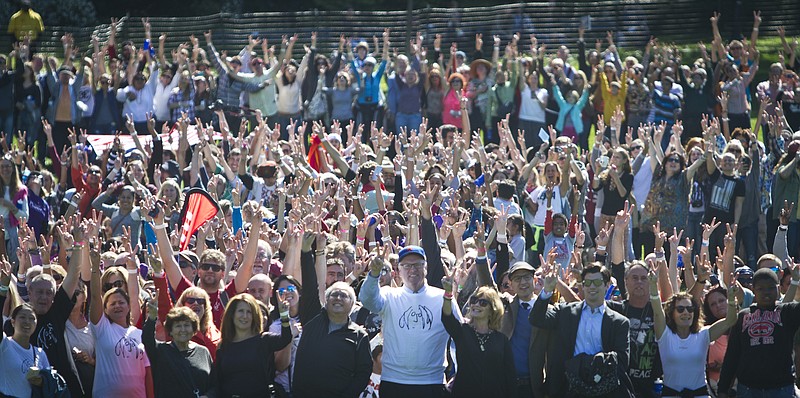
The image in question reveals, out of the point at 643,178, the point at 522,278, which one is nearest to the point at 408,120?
the point at 643,178

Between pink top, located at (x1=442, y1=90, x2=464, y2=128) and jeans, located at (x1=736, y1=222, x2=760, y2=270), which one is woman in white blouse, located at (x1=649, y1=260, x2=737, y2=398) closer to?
jeans, located at (x1=736, y1=222, x2=760, y2=270)

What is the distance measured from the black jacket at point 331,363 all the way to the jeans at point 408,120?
1060 centimetres

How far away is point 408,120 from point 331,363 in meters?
10.8

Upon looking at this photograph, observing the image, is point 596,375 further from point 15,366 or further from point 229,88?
point 229,88

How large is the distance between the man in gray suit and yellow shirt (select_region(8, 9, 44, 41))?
16104mm

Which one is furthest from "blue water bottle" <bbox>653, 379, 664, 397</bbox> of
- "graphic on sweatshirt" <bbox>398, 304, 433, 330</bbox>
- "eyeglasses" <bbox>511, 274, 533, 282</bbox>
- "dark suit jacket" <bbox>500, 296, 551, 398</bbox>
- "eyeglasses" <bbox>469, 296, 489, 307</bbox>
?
"graphic on sweatshirt" <bbox>398, 304, 433, 330</bbox>

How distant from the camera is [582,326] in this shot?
29.2ft

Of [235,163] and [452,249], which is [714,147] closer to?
[452,249]

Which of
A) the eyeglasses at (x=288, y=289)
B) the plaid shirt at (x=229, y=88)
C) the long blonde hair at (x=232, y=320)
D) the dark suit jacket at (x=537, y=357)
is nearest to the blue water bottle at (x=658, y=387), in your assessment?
the dark suit jacket at (x=537, y=357)

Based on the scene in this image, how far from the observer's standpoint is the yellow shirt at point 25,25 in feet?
75.3

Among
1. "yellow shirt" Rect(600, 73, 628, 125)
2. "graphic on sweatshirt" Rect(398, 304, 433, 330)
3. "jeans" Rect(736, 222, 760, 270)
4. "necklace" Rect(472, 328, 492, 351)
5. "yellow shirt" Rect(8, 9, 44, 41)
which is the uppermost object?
"graphic on sweatshirt" Rect(398, 304, 433, 330)

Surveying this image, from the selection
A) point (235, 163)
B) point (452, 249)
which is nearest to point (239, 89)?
point (235, 163)

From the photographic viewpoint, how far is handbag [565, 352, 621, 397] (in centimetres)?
866

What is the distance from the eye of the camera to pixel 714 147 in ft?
47.6
